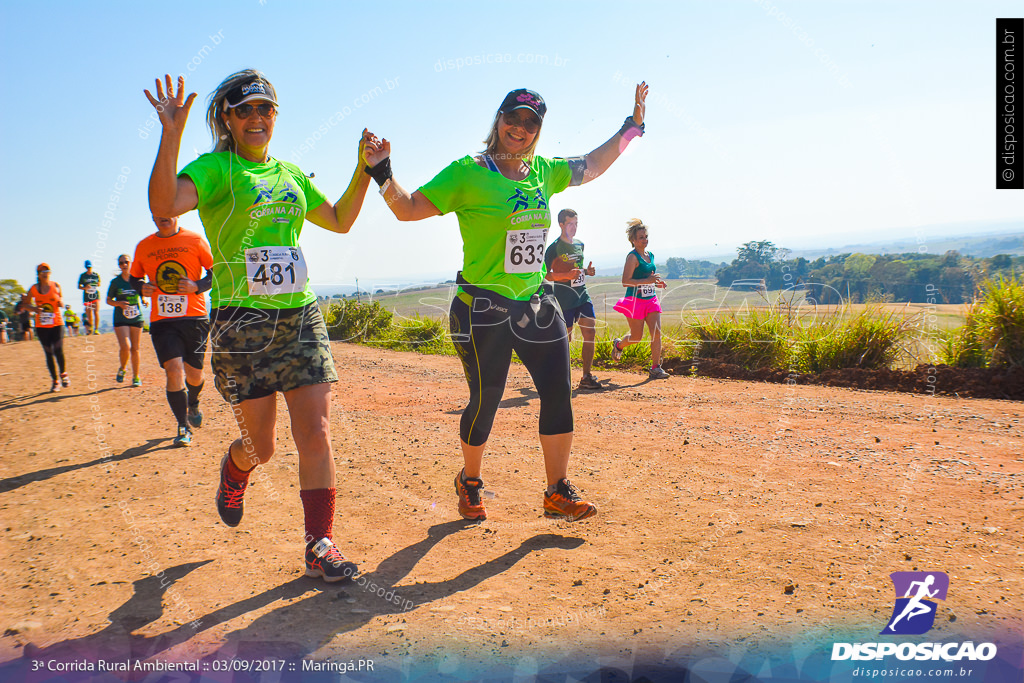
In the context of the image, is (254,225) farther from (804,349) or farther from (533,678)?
(804,349)

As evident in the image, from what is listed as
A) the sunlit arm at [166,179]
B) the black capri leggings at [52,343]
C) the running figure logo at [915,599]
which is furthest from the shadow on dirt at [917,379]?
the black capri leggings at [52,343]

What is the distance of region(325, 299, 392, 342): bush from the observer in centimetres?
1898

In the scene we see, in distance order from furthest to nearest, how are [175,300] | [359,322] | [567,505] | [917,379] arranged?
[359,322] → [917,379] → [175,300] → [567,505]

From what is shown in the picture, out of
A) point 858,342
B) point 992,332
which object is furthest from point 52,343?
point 992,332

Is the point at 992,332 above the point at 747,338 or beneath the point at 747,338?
above

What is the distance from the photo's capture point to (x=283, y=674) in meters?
2.35

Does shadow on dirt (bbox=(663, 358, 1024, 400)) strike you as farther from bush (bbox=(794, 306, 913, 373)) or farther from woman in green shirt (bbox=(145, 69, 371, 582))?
woman in green shirt (bbox=(145, 69, 371, 582))

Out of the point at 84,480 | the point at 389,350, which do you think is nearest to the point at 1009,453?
the point at 84,480

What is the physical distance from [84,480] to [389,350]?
11.3m

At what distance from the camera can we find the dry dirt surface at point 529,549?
99.5 inches

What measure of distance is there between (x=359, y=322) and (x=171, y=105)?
681 inches

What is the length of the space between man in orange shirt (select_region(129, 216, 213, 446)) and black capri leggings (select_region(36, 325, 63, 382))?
5.34 meters

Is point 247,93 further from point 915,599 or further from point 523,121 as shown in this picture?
point 915,599

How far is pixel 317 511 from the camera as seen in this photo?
3.08 m
